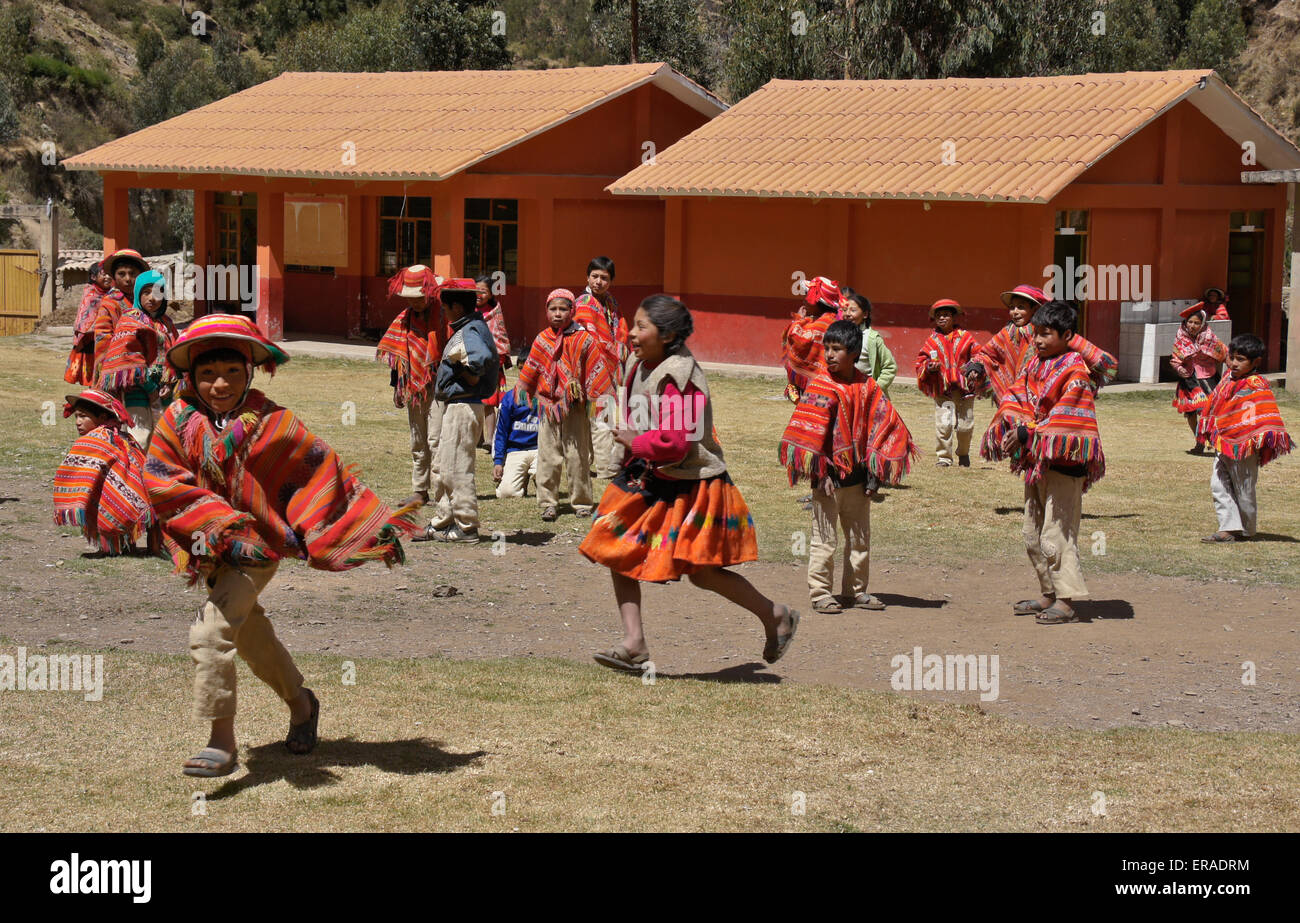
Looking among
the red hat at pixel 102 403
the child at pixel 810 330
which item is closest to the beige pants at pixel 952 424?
the child at pixel 810 330

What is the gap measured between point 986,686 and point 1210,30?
54.2m

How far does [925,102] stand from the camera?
1048 inches

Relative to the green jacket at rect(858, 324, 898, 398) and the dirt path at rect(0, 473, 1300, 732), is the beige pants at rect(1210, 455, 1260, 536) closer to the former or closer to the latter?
the dirt path at rect(0, 473, 1300, 732)

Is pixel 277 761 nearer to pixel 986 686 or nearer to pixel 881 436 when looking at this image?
pixel 986 686

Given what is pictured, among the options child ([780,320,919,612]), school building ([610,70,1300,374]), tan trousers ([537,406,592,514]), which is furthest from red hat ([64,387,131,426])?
school building ([610,70,1300,374])

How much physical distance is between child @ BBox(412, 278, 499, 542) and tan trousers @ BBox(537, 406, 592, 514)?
1140 mm

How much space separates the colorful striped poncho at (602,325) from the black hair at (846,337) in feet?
11.1

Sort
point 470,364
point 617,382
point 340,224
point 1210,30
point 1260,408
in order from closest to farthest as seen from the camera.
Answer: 1. point 470,364
2. point 1260,408
3. point 617,382
4. point 340,224
5. point 1210,30

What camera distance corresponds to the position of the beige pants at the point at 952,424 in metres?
15.3

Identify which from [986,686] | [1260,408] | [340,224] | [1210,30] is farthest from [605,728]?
[1210,30]

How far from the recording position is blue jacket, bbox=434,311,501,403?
35.0ft

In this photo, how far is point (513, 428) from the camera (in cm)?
1336

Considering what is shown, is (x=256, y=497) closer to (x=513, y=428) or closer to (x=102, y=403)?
(x=102, y=403)

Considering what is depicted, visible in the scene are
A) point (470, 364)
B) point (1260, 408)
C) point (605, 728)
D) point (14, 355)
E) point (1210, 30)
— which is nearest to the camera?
point (605, 728)
